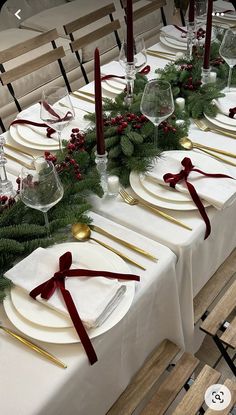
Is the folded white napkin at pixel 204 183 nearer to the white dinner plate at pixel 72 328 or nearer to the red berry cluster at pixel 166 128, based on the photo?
the red berry cluster at pixel 166 128

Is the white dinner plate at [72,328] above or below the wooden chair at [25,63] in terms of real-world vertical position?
below

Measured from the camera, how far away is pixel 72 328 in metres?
0.94

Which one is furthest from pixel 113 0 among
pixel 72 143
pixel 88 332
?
pixel 88 332

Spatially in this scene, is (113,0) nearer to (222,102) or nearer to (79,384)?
(222,102)

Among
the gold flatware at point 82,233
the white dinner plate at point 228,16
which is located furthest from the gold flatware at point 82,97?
the white dinner plate at point 228,16

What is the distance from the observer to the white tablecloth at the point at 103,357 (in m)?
0.87

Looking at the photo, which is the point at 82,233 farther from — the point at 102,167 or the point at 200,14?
the point at 200,14

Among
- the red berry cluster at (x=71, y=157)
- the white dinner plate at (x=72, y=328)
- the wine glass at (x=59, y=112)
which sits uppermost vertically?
the wine glass at (x=59, y=112)

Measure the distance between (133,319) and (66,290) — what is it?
17 cm

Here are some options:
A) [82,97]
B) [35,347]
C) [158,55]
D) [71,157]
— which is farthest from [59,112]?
[158,55]

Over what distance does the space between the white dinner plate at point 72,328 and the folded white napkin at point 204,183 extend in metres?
0.31

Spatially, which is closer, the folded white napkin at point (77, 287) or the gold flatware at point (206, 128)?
the folded white napkin at point (77, 287)

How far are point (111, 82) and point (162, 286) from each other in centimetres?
102

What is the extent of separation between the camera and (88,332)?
3.04 ft
